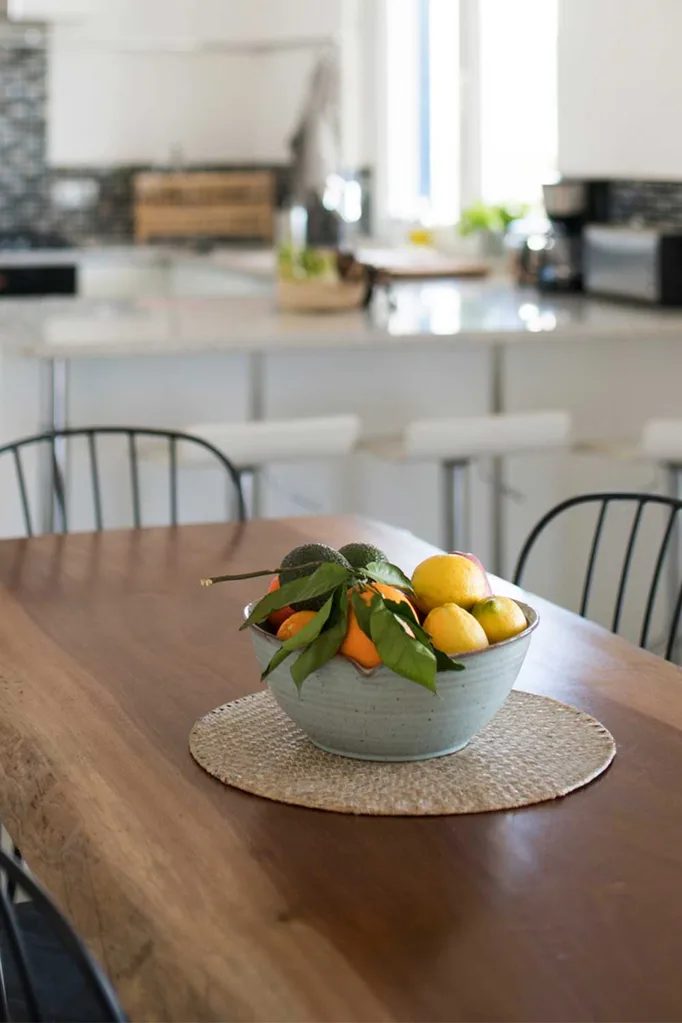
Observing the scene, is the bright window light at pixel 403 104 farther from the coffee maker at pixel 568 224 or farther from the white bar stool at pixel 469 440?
the white bar stool at pixel 469 440

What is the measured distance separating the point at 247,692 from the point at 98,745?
0.19 meters

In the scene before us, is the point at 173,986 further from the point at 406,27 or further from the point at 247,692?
the point at 406,27

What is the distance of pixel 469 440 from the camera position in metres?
3.59

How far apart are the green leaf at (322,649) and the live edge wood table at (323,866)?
0.37 ft

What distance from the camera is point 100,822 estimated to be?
1270 mm

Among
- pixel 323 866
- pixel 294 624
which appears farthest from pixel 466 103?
pixel 323 866

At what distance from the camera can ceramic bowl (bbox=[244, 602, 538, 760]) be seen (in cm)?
131

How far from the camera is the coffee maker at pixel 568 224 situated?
454 cm

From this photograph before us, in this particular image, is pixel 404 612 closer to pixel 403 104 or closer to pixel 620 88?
pixel 620 88

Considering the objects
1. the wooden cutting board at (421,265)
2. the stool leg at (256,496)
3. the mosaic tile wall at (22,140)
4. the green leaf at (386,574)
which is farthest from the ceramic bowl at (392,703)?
the mosaic tile wall at (22,140)

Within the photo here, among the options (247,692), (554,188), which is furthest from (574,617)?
(554,188)

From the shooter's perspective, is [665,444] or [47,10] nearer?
[665,444]

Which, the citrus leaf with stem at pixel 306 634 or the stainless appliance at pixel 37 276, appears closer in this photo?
the citrus leaf with stem at pixel 306 634

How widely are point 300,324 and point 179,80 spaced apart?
3.18 metres
